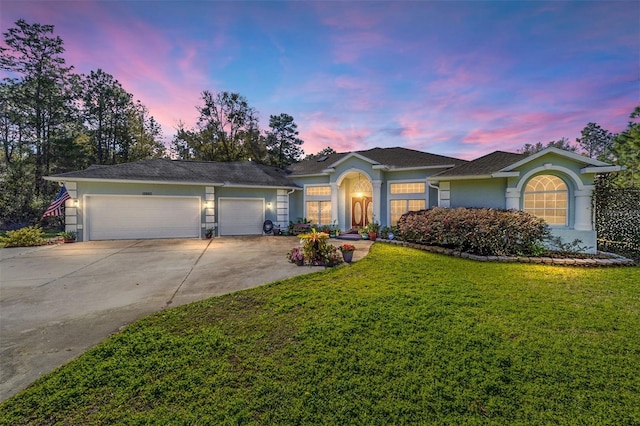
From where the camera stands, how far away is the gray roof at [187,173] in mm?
12305

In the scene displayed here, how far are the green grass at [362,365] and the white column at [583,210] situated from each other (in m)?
5.47

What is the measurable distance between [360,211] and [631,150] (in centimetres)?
1307

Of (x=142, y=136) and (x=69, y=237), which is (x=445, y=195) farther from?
(x=142, y=136)

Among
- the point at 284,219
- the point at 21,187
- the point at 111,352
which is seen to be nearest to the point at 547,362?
the point at 111,352

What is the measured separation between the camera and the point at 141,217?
1286 cm

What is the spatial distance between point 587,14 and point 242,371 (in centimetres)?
1383

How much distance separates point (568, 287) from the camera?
17.8ft

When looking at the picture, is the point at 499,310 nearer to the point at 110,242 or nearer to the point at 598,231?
the point at 598,231

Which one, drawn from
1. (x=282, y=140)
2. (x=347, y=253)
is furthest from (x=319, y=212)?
(x=282, y=140)

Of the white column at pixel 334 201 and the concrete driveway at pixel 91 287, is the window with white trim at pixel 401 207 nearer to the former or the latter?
the white column at pixel 334 201

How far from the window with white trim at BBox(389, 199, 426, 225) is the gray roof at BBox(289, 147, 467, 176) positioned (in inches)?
73.9

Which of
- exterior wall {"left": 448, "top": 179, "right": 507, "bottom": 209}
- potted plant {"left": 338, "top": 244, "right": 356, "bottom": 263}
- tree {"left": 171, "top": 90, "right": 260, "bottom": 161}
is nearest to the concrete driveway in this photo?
potted plant {"left": 338, "top": 244, "right": 356, "bottom": 263}

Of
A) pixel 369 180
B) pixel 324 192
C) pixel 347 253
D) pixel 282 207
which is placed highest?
pixel 369 180

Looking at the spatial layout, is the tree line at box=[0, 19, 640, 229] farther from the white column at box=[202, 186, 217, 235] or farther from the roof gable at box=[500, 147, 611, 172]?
the white column at box=[202, 186, 217, 235]
